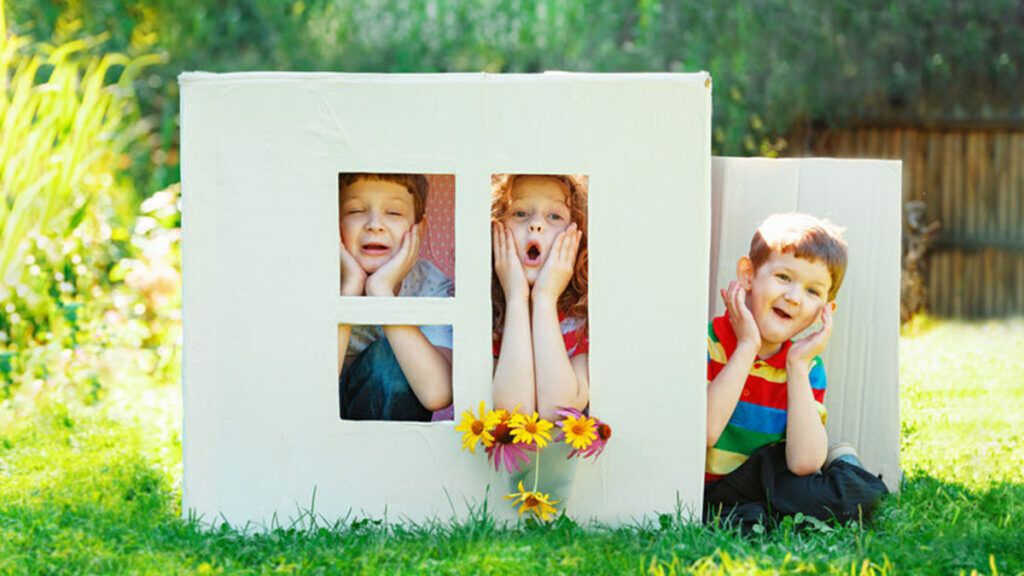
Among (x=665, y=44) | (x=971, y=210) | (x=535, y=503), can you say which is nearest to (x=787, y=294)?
(x=535, y=503)

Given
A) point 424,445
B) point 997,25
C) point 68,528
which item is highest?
point 997,25

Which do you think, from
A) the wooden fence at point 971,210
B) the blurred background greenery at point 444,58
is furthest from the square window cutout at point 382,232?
the wooden fence at point 971,210

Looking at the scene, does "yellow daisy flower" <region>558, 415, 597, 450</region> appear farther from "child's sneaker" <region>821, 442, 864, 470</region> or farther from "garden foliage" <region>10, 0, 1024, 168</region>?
"garden foliage" <region>10, 0, 1024, 168</region>

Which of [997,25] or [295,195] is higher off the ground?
[997,25]

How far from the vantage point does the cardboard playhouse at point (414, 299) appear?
236cm

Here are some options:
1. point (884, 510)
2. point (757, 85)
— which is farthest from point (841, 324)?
point (757, 85)

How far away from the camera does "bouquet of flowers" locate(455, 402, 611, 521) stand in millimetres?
2334

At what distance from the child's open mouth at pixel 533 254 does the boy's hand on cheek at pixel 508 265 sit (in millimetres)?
32

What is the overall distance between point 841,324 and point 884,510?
0.51m

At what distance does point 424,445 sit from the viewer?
2.45 metres

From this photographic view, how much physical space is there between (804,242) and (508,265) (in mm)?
751

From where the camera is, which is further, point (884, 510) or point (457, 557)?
point (884, 510)

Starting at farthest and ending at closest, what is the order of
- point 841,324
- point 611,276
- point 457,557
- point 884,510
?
1. point 841,324
2. point 884,510
3. point 611,276
4. point 457,557

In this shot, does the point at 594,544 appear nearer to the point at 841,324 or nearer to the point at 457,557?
the point at 457,557
